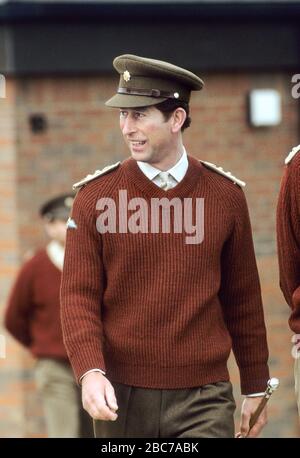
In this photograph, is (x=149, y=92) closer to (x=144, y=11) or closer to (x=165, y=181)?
(x=165, y=181)

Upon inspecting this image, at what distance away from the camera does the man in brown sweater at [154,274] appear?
535 cm

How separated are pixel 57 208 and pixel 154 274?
3.90 m

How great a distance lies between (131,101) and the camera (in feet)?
17.8

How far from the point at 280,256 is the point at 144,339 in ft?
1.96

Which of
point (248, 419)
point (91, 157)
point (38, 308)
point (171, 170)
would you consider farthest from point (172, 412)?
point (91, 157)

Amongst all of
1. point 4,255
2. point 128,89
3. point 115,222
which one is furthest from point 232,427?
point 4,255

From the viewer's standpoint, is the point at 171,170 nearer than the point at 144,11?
Yes

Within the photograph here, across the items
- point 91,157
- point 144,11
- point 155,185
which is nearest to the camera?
point 155,185

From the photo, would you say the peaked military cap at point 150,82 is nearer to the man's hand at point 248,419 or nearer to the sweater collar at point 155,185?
the sweater collar at point 155,185

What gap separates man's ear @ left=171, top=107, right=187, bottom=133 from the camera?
18.0ft

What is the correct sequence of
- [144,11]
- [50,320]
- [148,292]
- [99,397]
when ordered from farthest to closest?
[144,11]
[50,320]
[148,292]
[99,397]
